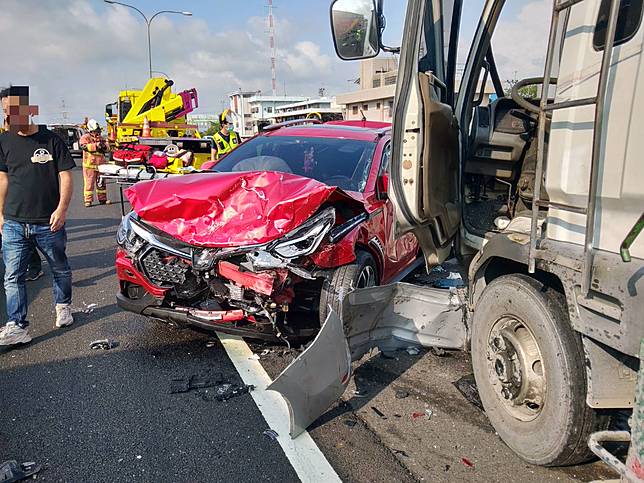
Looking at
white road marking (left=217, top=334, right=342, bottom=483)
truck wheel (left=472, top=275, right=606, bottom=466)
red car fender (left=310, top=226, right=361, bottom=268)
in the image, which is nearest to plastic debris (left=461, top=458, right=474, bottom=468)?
truck wheel (left=472, top=275, right=606, bottom=466)

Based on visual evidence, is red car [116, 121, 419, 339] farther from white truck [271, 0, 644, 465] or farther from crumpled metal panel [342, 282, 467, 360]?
white truck [271, 0, 644, 465]

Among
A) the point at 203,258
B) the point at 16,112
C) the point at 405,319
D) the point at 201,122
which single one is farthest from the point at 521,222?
the point at 201,122

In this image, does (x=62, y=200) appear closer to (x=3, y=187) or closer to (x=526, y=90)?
(x=3, y=187)

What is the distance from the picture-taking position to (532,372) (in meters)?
2.60

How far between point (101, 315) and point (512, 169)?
390 cm

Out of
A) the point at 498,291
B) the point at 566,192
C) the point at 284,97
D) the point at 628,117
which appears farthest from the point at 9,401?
the point at 284,97

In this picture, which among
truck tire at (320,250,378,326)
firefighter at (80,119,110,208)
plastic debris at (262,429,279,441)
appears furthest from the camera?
firefighter at (80,119,110,208)

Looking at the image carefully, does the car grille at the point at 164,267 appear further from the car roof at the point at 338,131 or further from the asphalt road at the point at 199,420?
the car roof at the point at 338,131

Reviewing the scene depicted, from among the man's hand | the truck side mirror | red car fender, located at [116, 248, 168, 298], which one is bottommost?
A: red car fender, located at [116, 248, 168, 298]

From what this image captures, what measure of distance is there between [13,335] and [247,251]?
2203 millimetres

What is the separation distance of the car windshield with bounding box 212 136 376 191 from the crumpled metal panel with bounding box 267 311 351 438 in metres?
1.80

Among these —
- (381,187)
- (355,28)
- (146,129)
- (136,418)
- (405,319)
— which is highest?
(355,28)

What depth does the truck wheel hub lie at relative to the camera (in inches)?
102

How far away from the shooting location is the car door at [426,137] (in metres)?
2.90
